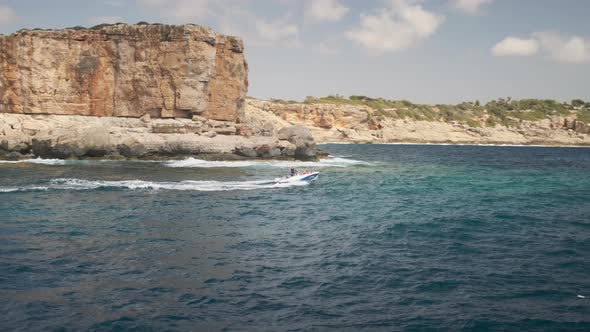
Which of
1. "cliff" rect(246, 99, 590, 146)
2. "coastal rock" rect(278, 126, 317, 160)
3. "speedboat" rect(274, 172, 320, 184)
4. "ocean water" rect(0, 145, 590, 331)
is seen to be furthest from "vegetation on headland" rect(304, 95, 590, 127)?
"ocean water" rect(0, 145, 590, 331)

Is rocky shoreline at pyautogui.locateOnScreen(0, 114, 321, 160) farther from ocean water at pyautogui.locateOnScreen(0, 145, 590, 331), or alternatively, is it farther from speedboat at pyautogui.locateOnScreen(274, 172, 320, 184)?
ocean water at pyautogui.locateOnScreen(0, 145, 590, 331)

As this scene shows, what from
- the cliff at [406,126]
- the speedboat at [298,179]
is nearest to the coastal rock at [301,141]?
the speedboat at [298,179]

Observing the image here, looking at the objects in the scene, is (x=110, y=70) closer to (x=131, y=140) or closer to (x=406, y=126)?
(x=131, y=140)

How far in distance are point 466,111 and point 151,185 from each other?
11348 centimetres

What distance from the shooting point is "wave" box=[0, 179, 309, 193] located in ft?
92.3

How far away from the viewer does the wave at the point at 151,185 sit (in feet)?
92.3

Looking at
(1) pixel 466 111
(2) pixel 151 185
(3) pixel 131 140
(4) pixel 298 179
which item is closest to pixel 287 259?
(2) pixel 151 185

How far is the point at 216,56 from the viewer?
5616cm

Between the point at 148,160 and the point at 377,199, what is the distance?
2702 cm

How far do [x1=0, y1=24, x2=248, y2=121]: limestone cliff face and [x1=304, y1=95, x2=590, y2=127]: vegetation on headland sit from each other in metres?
67.7

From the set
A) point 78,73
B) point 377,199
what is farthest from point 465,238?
point 78,73

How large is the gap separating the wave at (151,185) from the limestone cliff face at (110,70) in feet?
76.2

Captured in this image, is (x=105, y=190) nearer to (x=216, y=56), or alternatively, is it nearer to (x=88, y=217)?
(x=88, y=217)

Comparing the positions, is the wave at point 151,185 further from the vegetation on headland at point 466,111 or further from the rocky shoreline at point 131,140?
the vegetation on headland at point 466,111
